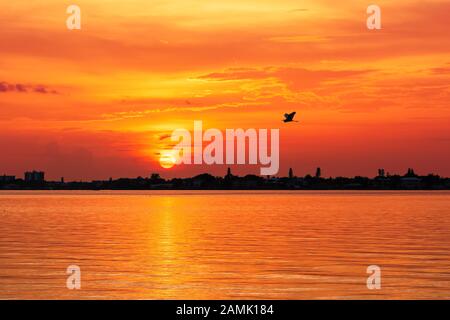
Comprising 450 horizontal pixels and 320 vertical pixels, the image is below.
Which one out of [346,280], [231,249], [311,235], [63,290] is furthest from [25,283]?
[311,235]

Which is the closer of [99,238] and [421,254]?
[421,254]

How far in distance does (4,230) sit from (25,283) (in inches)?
1991

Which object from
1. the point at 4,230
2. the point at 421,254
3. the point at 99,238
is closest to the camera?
the point at 421,254

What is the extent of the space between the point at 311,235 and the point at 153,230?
70.4 ft

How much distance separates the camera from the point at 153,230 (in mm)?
91250

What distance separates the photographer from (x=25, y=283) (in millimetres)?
41531

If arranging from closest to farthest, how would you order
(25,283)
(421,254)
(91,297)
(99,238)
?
(91,297), (25,283), (421,254), (99,238)
